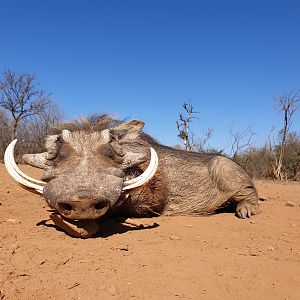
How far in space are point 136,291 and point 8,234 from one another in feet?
5.11

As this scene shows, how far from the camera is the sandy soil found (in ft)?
8.05

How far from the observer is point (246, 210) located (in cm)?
509

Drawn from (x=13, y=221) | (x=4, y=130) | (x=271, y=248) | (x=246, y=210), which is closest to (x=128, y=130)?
(x=13, y=221)

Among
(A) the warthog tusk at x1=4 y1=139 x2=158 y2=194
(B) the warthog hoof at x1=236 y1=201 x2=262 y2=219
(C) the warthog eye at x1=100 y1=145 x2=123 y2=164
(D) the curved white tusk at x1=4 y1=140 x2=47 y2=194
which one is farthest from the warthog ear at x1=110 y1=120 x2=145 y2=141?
(B) the warthog hoof at x1=236 y1=201 x2=262 y2=219

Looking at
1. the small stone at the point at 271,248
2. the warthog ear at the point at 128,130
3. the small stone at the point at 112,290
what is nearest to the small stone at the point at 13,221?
the warthog ear at the point at 128,130

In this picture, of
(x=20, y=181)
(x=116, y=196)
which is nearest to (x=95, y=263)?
(x=116, y=196)

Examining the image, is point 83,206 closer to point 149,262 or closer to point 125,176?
point 149,262

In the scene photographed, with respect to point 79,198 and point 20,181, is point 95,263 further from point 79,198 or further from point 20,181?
point 20,181

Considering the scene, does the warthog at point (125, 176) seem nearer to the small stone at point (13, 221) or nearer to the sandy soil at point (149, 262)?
the sandy soil at point (149, 262)

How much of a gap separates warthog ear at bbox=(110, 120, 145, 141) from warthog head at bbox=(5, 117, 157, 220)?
0.04 ft

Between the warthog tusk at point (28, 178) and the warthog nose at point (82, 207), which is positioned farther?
the warthog tusk at point (28, 178)

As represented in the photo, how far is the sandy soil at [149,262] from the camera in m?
2.45

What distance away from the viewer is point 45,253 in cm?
297

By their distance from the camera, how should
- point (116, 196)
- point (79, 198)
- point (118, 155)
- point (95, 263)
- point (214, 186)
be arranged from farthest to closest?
point (214, 186) < point (118, 155) < point (116, 196) < point (79, 198) < point (95, 263)
